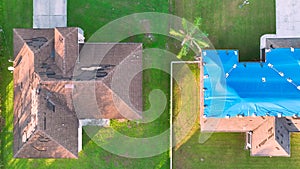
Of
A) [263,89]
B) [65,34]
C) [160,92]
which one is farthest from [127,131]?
[263,89]

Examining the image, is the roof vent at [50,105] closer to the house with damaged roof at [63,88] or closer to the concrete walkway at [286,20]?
the house with damaged roof at [63,88]

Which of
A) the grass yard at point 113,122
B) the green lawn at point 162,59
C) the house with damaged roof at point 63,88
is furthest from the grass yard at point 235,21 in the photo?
the house with damaged roof at point 63,88

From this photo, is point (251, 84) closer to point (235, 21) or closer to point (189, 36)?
point (235, 21)

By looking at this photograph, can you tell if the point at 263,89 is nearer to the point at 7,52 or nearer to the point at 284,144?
the point at 284,144

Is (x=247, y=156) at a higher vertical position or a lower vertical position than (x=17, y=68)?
lower

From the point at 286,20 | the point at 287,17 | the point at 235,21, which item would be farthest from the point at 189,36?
the point at 287,17

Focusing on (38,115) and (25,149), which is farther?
(25,149)

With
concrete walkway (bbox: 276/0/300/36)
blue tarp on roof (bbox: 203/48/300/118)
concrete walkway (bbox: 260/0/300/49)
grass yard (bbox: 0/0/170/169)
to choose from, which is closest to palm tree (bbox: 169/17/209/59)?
grass yard (bbox: 0/0/170/169)
